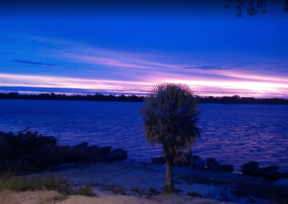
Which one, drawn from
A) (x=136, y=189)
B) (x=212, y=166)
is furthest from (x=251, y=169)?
(x=136, y=189)

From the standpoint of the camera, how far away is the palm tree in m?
9.24

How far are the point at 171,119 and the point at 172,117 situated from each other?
73 millimetres

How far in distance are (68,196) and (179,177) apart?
7.08 m

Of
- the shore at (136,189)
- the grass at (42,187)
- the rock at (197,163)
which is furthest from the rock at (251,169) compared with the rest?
the grass at (42,187)

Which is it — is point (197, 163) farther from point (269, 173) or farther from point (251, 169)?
point (269, 173)

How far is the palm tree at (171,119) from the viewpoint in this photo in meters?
9.24

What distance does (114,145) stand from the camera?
35.2 metres

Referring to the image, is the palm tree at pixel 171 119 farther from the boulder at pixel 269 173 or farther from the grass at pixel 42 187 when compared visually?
the boulder at pixel 269 173

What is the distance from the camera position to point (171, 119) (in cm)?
927

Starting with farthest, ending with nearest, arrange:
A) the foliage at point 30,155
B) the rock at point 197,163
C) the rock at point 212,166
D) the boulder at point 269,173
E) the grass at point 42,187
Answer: the rock at point 197,163, the rock at point 212,166, the boulder at point 269,173, the foliage at point 30,155, the grass at point 42,187

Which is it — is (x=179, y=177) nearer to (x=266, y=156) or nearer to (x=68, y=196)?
(x=68, y=196)

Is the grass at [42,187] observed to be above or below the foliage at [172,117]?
below

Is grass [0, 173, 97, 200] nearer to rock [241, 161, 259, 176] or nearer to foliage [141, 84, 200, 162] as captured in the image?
foliage [141, 84, 200, 162]

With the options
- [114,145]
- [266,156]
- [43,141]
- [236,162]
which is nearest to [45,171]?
[43,141]
